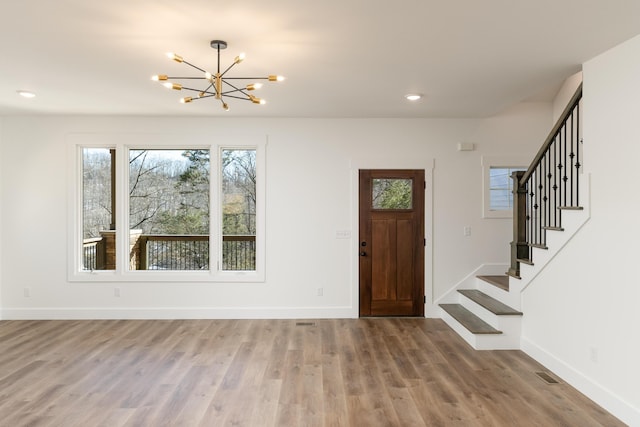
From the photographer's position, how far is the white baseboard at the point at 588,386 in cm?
293

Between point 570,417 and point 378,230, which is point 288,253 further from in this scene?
point 570,417

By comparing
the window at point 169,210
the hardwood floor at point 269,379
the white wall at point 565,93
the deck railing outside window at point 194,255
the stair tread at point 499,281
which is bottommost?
the hardwood floor at point 269,379

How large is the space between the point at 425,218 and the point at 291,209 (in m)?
1.85

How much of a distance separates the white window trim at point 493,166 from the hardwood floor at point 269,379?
1.78 meters

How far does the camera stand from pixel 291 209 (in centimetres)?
571

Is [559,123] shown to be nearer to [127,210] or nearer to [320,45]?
[320,45]

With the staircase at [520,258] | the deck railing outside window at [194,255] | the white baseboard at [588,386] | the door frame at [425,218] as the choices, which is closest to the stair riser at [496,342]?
the staircase at [520,258]

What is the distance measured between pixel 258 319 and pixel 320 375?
2.06 meters

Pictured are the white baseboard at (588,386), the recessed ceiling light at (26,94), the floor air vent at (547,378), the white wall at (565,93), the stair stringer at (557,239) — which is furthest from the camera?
the white wall at (565,93)

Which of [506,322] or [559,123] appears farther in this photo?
[506,322]

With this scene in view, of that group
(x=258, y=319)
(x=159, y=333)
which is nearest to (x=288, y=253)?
(x=258, y=319)

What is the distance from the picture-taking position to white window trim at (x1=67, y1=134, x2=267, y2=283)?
5652mm

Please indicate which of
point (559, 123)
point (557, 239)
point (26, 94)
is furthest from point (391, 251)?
point (26, 94)

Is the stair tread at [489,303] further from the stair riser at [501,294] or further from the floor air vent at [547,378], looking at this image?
the floor air vent at [547,378]
